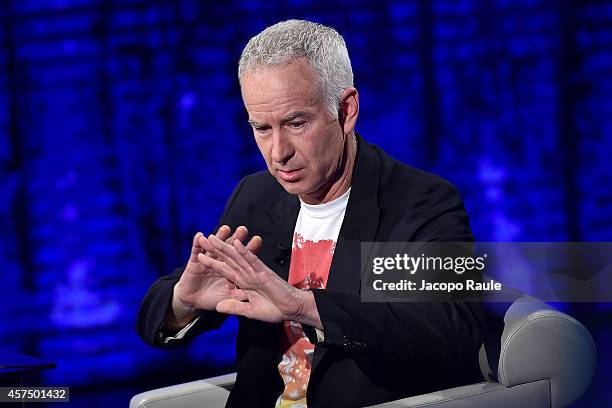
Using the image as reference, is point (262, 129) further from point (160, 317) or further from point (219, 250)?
point (160, 317)

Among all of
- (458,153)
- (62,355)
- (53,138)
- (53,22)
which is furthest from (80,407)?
(458,153)

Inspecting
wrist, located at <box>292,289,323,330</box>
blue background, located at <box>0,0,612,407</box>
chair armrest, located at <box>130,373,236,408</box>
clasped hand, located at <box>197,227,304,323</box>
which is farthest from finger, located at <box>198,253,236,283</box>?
blue background, located at <box>0,0,612,407</box>

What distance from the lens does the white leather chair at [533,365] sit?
2.09 meters

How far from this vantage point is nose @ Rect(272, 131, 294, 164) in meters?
2.13

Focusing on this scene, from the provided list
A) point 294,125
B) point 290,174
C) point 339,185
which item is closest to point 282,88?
point 294,125

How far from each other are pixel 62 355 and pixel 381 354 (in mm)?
3694

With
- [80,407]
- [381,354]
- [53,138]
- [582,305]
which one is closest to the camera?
[381,354]

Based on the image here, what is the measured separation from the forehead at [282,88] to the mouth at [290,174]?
0.13 meters

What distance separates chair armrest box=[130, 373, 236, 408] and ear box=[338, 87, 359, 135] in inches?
30.6

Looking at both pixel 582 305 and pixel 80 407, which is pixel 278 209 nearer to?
pixel 80 407

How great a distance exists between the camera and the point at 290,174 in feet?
7.13

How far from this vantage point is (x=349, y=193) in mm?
2303

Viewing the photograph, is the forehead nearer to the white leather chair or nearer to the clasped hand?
the clasped hand

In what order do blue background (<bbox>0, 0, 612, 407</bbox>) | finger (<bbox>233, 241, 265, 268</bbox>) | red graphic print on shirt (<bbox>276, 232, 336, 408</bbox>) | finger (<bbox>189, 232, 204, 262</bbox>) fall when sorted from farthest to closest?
blue background (<bbox>0, 0, 612, 407</bbox>) → red graphic print on shirt (<bbox>276, 232, 336, 408</bbox>) → finger (<bbox>189, 232, 204, 262</bbox>) → finger (<bbox>233, 241, 265, 268</bbox>)
